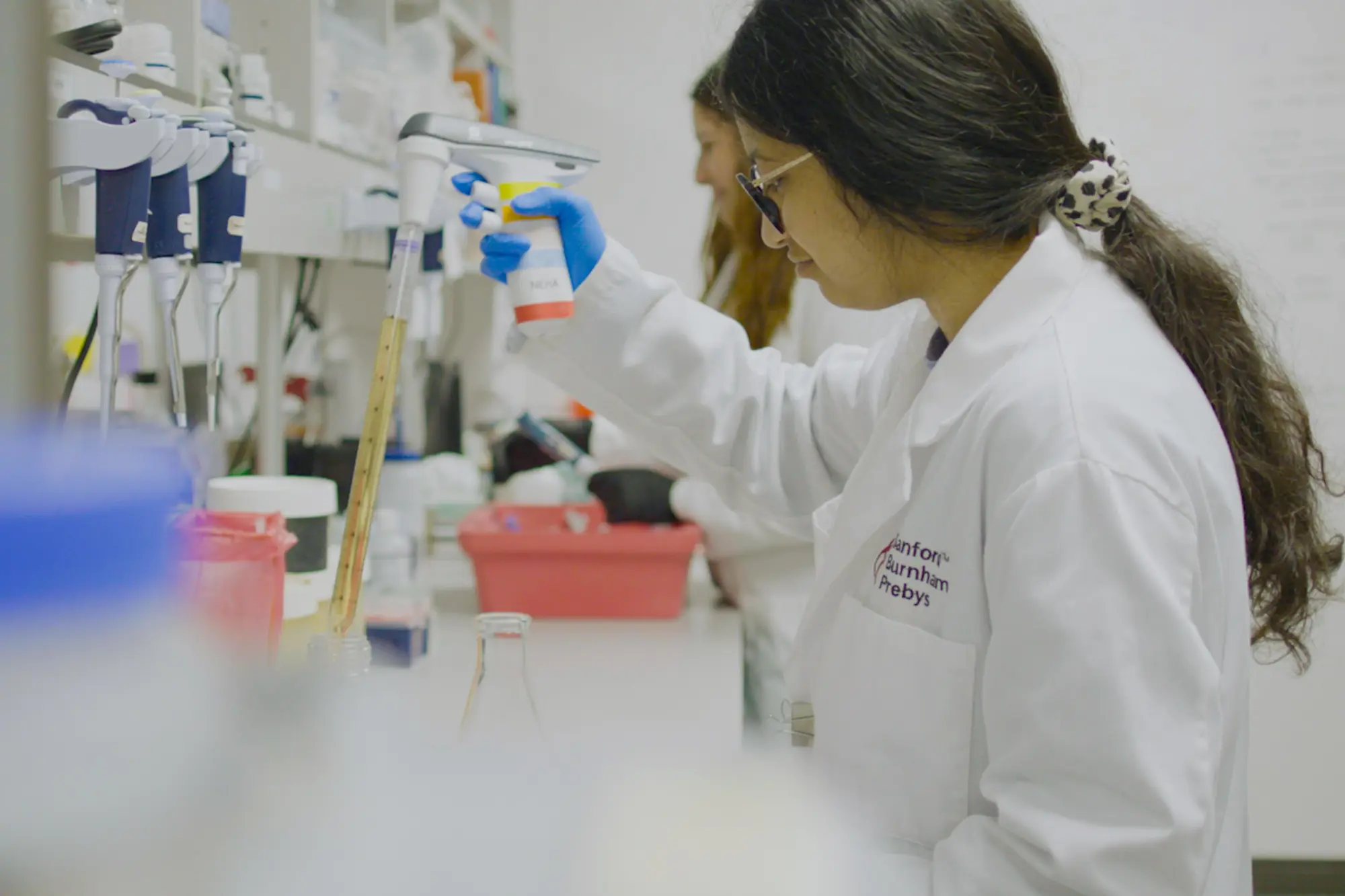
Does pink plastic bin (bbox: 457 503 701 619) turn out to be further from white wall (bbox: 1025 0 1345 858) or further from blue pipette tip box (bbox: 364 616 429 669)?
white wall (bbox: 1025 0 1345 858)

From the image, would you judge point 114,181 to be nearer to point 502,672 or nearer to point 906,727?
point 502,672

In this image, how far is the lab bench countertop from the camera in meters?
1.19

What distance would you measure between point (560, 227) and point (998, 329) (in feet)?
1.80

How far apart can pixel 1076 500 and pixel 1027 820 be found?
0.22 metres

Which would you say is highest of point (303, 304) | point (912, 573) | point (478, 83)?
point (478, 83)

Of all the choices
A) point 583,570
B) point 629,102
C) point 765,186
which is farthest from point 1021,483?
point 629,102

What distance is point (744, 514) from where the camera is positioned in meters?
1.65

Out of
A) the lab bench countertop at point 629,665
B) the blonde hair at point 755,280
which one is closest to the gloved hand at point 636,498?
the lab bench countertop at point 629,665

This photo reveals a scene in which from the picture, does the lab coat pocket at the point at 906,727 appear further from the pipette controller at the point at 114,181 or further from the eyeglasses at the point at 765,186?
the pipette controller at the point at 114,181

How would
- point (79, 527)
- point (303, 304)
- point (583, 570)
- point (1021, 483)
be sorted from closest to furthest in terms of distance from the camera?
point (79, 527) < point (1021, 483) < point (583, 570) < point (303, 304)

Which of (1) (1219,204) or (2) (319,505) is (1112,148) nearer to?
(2) (319,505)

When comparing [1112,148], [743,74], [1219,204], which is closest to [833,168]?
[743,74]

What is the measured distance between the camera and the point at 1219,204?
9.30ft

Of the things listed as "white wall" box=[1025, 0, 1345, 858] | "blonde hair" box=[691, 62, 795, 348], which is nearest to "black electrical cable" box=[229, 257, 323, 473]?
"blonde hair" box=[691, 62, 795, 348]
